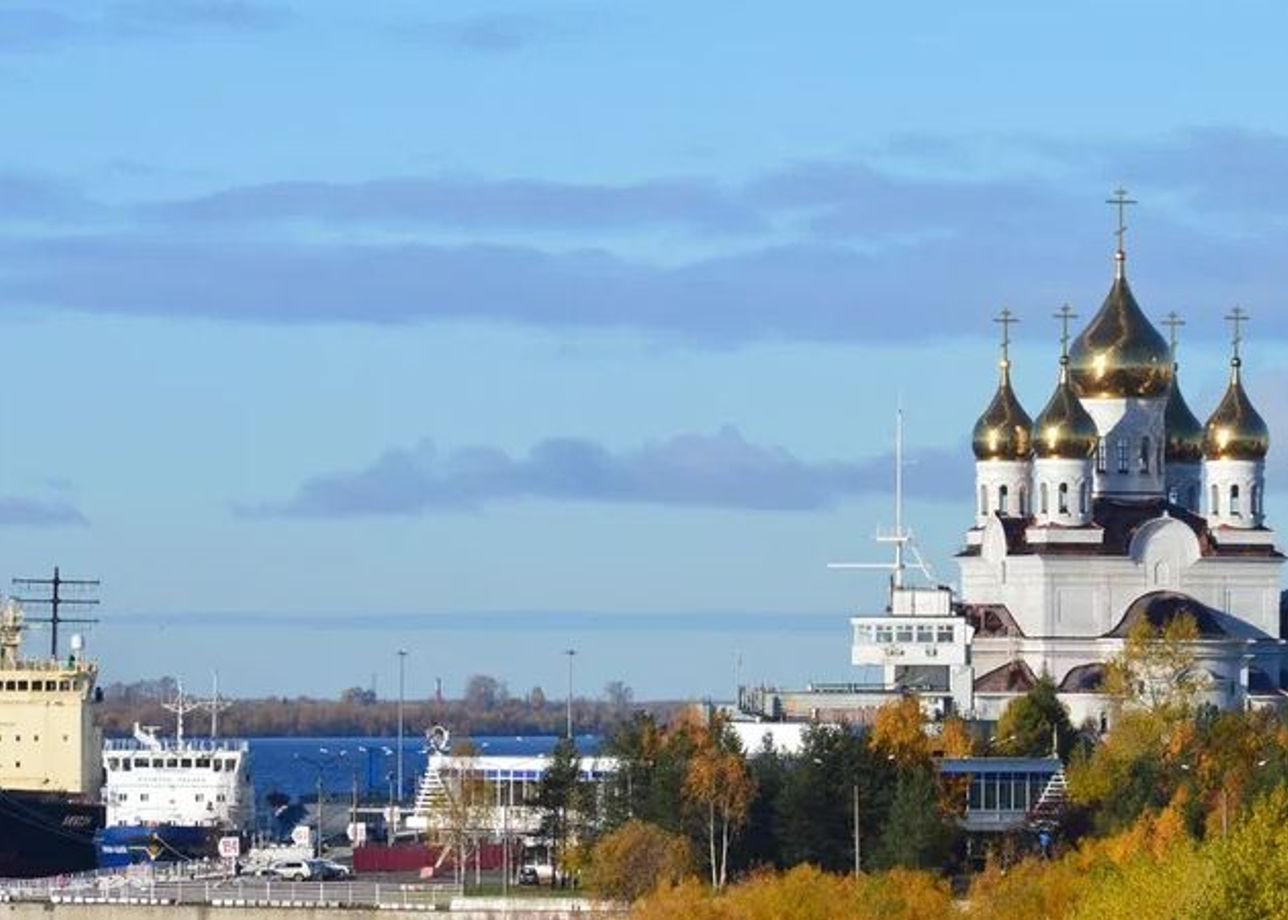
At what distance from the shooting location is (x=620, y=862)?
381ft

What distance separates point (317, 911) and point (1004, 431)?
144 feet

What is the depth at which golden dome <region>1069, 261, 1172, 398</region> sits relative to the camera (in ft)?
500

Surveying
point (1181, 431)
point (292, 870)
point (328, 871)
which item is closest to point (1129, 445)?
point (1181, 431)

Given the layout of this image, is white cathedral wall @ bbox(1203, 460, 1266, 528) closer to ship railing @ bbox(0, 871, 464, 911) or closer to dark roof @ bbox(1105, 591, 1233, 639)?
dark roof @ bbox(1105, 591, 1233, 639)

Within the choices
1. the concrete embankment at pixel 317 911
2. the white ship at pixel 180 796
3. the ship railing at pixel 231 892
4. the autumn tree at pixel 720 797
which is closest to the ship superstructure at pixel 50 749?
the white ship at pixel 180 796

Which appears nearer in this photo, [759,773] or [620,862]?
[620,862]

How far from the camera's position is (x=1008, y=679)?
497ft

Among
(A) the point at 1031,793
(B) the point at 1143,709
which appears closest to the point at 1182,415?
(B) the point at 1143,709

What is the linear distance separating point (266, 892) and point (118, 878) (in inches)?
363

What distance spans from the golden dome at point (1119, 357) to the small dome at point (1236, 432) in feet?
7.22

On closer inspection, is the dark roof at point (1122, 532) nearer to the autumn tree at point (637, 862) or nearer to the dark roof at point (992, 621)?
the dark roof at point (992, 621)

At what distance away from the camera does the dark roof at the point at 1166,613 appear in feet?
492

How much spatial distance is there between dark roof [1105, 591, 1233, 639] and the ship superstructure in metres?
29.1

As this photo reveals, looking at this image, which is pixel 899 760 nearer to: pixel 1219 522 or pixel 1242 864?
pixel 1219 522
